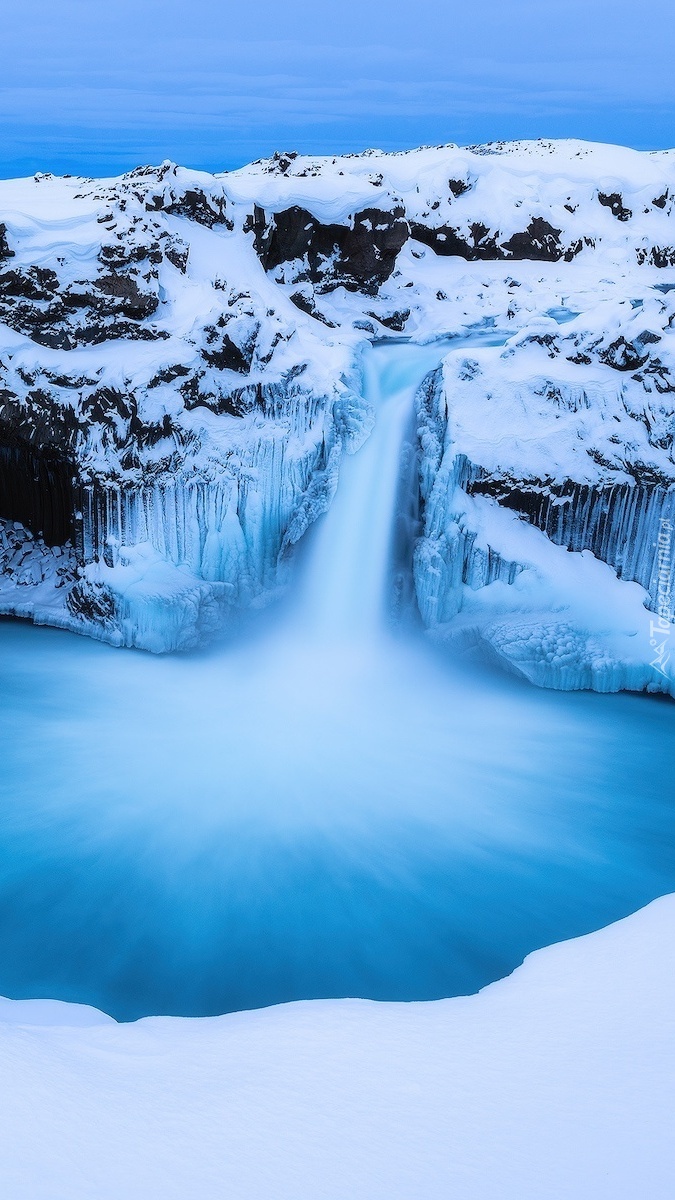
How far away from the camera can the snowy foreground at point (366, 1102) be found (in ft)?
8.91

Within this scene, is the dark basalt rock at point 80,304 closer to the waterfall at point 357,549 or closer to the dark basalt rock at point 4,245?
the dark basalt rock at point 4,245

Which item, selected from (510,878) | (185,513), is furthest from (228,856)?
(185,513)

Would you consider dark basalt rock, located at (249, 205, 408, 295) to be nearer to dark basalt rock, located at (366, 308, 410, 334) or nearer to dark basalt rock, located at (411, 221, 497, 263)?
dark basalt rock, located at (366, 308, 410, 334)

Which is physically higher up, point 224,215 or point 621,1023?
point 224,215

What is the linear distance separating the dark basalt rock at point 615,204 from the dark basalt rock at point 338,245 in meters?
4.93

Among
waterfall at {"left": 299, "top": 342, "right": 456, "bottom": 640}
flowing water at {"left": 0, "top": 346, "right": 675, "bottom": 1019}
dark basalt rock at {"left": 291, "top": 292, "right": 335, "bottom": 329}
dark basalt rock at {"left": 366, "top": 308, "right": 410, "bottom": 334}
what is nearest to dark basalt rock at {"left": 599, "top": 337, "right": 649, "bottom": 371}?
waterfall at {"left": 299, "top": 342, "right": 456, "bottom": 640}

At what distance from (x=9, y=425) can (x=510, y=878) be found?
755cm

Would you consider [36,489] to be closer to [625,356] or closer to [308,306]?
[308,306]

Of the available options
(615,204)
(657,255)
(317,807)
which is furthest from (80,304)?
(615,204)

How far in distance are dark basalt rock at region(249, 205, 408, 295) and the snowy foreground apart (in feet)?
34.7

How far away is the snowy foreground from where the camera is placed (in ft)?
8.91

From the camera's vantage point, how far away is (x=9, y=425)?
396 inches

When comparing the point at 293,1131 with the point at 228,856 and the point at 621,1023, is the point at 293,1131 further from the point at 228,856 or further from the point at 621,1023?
the point at 228,856

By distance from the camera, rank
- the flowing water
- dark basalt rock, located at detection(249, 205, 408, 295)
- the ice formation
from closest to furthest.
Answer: the flowing water, the ice formation, dark basalt rock, located at detection(249, 205, 408, 295)
